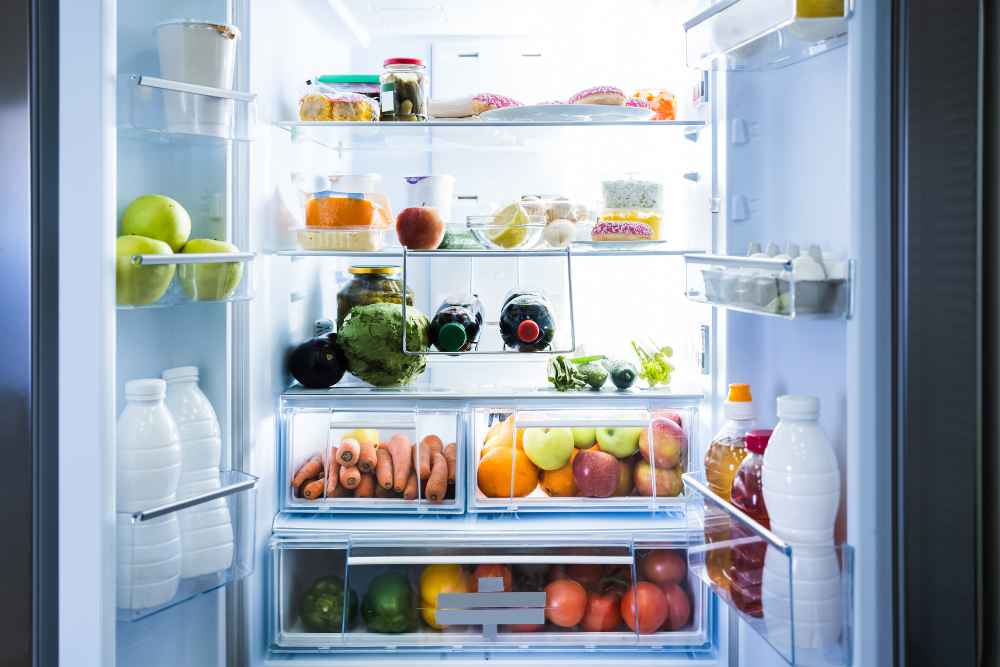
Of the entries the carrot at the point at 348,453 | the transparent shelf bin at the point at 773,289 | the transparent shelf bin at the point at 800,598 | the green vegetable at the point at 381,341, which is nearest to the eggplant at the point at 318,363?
the green vegetable at the point at 381,341

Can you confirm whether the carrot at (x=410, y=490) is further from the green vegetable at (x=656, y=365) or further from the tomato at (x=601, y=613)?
the green vegetable at (x=656, y=365)

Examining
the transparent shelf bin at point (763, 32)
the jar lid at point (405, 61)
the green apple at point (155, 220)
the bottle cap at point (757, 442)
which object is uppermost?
the jar lid at point (405, 61)

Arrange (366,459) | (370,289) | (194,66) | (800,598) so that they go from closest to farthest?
(800,598)
(194,66)
(366,459)
(370,289)

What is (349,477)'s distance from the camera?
6.33ft

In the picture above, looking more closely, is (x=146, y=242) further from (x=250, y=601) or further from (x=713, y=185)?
(x=713, y=185)

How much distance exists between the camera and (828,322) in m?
1.37

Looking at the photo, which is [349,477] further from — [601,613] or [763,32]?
[763,32]

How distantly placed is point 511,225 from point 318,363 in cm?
51

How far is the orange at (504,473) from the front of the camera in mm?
1924

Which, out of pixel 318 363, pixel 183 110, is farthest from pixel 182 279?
pixel 318 363

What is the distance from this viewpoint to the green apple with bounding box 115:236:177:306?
1.29m

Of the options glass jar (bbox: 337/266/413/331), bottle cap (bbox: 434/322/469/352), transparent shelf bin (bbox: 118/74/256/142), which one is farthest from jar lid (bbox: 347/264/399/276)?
transparent shelf bin (bbox: 118/74/256/142)

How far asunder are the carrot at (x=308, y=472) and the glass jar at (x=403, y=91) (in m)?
0.76
